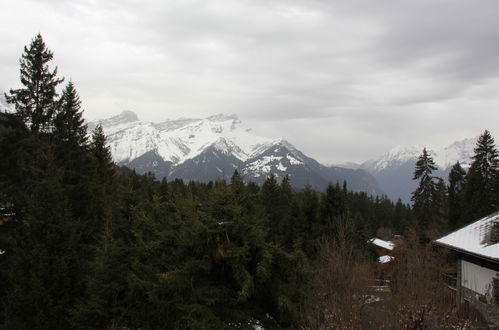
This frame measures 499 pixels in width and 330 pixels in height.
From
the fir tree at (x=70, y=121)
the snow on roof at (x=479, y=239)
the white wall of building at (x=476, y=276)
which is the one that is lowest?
the white wall of building at (x=476, y=276)

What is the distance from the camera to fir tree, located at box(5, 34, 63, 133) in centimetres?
2064

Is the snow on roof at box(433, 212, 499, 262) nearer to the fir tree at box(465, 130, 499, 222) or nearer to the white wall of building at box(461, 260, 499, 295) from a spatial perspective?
the white wall of building at box(461, 260, 499, 295)

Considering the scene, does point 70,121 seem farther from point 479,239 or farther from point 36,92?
point 479,239

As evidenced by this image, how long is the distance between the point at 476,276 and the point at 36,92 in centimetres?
2612

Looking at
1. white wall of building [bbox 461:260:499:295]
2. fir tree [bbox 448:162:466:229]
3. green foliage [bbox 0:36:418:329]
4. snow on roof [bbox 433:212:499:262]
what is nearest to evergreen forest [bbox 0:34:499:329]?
green foliage [bbox 0:36:418:329]

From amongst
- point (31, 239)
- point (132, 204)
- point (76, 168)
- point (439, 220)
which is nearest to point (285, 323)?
point (132, 204)

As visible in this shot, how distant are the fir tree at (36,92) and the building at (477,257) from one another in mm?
23860

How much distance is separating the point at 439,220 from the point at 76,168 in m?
45.4

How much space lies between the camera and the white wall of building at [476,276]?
17.0 m

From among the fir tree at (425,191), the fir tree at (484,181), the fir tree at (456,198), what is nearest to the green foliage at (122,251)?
the fir tree at (484,181)

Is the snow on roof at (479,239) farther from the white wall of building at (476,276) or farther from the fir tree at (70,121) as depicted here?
the fir tree at (70,121)

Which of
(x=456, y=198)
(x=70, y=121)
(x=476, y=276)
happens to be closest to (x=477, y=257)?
(x=476, y=276)

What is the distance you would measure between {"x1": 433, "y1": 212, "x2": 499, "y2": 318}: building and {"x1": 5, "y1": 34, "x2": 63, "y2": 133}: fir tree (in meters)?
23.9

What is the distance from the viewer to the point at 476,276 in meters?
18.0
